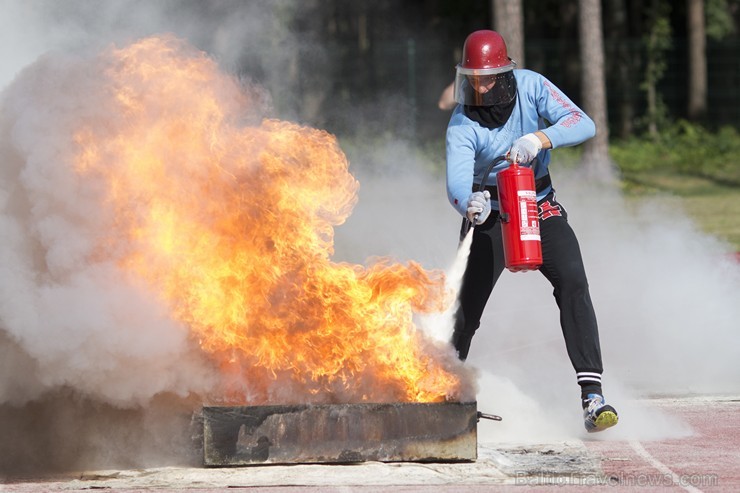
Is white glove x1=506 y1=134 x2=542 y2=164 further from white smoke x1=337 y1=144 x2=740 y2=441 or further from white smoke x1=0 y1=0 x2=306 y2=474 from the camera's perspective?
white smoke x1=0 y1=0 x2=306 y2=474

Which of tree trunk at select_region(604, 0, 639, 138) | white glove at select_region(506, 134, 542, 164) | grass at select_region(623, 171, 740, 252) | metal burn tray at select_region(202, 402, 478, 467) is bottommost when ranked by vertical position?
metal burn tray at select_region(202, 402, 478, 467)

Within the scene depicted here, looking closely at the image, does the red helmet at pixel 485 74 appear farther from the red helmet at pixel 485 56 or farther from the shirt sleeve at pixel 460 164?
the shirt sleeve at pixel 460 164

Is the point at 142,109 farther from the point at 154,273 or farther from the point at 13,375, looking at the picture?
the point at 13,375

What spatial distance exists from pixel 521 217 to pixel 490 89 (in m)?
0.72

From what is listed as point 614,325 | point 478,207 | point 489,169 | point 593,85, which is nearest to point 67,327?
point 478,207

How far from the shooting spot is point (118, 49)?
6.64 m

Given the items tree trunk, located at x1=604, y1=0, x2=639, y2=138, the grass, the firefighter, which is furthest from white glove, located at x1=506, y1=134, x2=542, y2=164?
tree trunk, located at x1=604, y1=0, x2=639, y2=138

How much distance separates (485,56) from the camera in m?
6.56

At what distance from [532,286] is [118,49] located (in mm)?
5930

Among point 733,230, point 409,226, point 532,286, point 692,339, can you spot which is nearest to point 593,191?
point 733,230

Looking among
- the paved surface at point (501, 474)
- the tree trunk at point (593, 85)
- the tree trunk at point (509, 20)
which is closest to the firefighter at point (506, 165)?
the paved surface at point (501, 474)

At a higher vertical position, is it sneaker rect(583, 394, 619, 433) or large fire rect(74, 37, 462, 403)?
large fire rect(74, 37, 462, 403)

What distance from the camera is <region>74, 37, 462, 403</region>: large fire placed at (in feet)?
20.1

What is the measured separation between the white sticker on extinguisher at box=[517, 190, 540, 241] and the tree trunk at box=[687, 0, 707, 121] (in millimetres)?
26509
